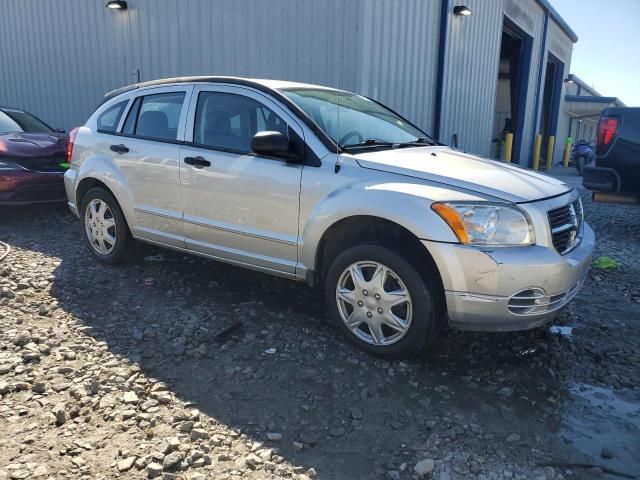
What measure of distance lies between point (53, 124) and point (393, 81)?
25.7 feet

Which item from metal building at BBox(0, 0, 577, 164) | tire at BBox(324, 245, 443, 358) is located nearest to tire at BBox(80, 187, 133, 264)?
tire at BBox(324, 245, 443, 358)

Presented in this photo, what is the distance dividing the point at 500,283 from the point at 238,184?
1.92m

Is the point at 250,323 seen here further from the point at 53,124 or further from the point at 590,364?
the point at 53,124

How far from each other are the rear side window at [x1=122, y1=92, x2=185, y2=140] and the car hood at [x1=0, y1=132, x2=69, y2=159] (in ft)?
8.48

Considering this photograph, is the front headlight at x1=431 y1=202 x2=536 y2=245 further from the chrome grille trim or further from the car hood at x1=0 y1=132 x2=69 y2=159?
the car hood at x1=0 y1=132 x2=69 y2=159

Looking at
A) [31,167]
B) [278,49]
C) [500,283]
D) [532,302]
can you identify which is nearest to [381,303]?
[500,283]

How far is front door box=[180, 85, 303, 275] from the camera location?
11.9ft

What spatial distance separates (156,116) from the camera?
4.55 m

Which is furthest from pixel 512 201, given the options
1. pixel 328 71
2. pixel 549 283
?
pixel 328 71

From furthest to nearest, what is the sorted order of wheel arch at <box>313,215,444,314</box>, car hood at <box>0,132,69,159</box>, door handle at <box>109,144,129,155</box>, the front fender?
car hood at <box>0,132,69,159</box>
door handle at <box>109,144,129,155</box>
wheel arch at <box>313,215,444,314</box>
the front fender

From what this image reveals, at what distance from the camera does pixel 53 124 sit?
11680 millimetres

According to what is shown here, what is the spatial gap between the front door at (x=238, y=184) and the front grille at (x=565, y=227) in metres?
1.60

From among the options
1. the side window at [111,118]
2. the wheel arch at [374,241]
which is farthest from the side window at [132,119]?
the wheel arch at [374,241]

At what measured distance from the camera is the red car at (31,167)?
6.38 metres
